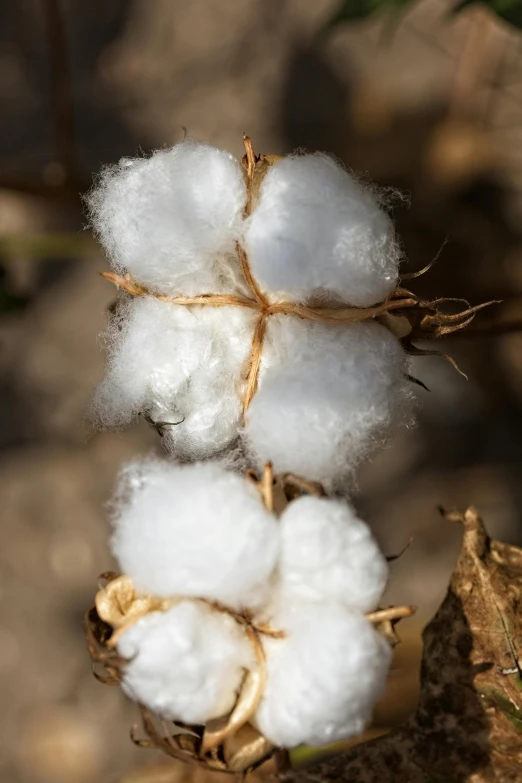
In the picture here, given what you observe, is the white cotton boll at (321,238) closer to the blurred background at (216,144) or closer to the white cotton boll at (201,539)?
the white cotton boll at (201,539)

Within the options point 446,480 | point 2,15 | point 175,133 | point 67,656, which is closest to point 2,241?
point 175,133

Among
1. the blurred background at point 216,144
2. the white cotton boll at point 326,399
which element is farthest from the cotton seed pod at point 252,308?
the blurred background at point 216,144

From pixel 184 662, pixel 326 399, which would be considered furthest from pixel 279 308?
pixel 184 662

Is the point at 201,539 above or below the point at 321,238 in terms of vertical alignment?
below

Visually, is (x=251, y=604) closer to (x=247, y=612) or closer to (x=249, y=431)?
(x=247, y=612)

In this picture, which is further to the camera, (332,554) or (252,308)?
(252,308)

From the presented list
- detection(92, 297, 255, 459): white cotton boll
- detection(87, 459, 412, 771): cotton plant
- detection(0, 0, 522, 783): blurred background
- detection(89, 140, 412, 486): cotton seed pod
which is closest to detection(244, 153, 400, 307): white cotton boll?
detection(89, 140, 412, 486): cotton seed pod

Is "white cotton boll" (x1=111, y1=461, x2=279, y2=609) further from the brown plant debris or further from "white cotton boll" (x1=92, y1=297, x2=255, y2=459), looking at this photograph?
the brown plant debris

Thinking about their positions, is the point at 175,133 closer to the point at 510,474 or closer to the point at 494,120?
the point at 494,120
